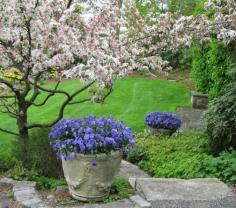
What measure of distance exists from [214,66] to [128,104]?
2.78 m

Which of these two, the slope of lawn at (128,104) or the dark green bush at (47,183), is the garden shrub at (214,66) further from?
the dark green bush at (47,183)

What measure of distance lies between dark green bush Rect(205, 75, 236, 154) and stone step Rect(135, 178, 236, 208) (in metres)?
1.37

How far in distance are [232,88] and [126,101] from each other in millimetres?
5541

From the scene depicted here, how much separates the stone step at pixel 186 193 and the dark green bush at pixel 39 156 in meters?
1.13

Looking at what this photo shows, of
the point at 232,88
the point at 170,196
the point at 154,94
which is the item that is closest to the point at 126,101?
the point at 154,94

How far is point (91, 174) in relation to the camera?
3.85 m

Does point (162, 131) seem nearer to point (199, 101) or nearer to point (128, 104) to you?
point (199, 101)

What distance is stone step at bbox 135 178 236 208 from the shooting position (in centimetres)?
395

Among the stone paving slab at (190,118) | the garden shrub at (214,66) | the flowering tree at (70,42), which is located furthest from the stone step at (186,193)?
the stone paving slab at (190,118)

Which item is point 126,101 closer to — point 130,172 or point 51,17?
point 130,172

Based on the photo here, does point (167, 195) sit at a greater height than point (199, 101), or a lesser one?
lesser

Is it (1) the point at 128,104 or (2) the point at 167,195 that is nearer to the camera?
(2) the point at 167,195

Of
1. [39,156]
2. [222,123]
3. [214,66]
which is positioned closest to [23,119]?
[39,156]

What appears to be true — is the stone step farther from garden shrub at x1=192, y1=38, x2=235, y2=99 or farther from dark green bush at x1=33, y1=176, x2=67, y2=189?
garden shrub at x1=192, y1=38, x2=235, y2=99
